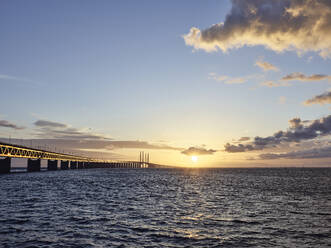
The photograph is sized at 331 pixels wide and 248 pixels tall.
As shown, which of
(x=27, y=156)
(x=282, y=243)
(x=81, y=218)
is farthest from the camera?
(x=27, y=156)

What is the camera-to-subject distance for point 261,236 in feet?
77.7

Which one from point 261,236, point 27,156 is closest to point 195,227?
point 261,236

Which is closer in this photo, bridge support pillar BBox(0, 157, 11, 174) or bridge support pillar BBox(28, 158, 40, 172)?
bridge support pillar BBox(0, 157, 11, 174)

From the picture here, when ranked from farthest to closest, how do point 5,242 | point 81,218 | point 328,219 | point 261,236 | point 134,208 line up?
point 134,208
point 328,219
point 81,218
point 261,236
point 5,242

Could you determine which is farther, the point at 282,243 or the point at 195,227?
the point at 195,227

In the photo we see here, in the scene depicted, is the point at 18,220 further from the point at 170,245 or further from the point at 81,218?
the point at 170,245

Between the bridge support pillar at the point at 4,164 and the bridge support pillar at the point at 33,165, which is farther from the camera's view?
the bridge support pillar at the point at 33,165

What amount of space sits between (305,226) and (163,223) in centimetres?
1417

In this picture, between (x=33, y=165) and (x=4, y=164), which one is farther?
(x=33, y=165)

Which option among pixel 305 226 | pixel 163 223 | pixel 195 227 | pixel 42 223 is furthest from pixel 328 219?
pixel 42 223

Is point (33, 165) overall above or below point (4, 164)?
below

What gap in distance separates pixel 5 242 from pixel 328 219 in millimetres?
32241

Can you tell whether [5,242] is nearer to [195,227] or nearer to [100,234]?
[100,234]

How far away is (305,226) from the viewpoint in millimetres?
28016
